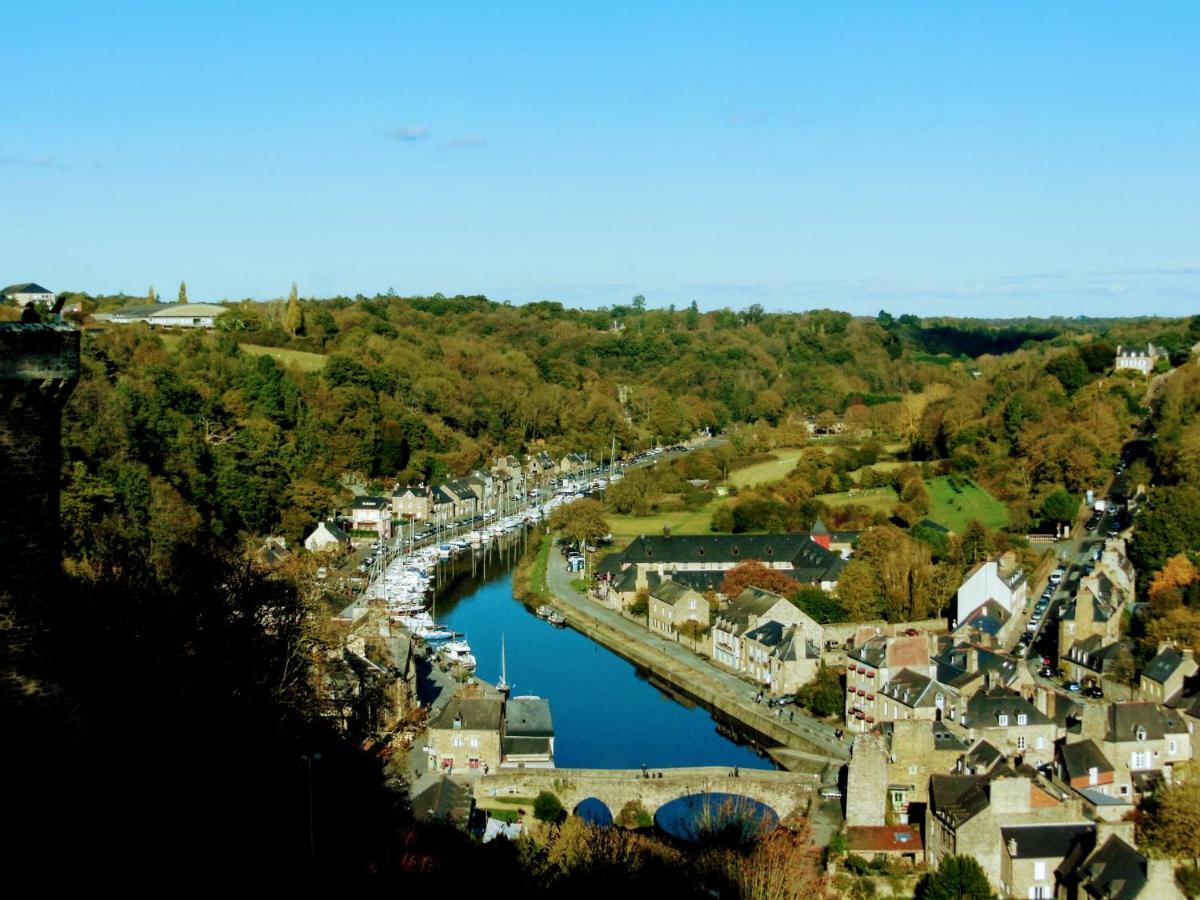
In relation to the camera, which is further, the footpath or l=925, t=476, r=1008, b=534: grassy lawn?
l=925, t=476, r=1008, b=534: grassy lawn

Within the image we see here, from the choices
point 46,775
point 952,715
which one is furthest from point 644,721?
point 46,775

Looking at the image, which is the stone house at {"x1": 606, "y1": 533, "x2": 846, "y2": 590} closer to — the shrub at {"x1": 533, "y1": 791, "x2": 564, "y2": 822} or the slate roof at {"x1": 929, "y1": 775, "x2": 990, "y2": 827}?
the shrub at {"x1": 533, "y1": 791, "x2": 564, "y2": 822}

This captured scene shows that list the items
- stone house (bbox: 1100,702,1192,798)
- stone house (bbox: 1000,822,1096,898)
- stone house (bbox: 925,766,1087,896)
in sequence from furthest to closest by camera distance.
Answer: stone house (bbox: 1100,702,1192,798) → stone house (bbox: 925,766,1087,896) → stone house (bbox: 1000,822,1096,898)

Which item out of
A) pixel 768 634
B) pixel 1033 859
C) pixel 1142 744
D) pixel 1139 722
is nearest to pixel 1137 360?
pixel 768 634

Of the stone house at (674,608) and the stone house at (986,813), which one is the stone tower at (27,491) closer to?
the stone house at (986,813)

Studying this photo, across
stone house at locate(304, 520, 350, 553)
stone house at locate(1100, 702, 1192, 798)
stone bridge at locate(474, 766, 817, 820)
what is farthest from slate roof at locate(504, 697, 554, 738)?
stone house at locate(304, 520, 350, 553)
